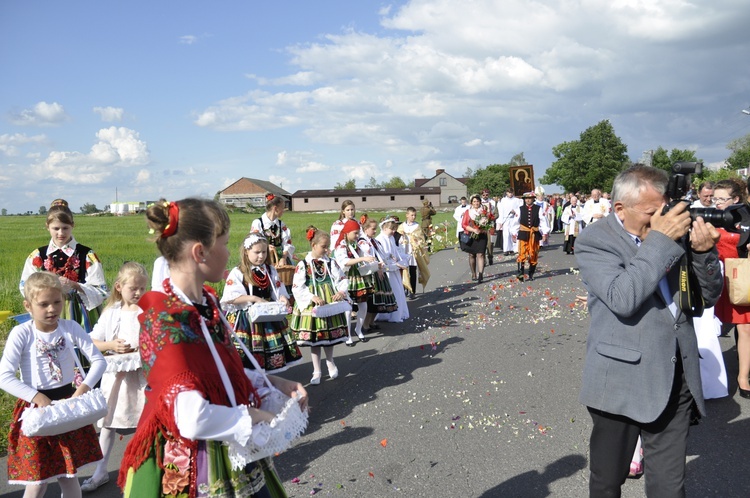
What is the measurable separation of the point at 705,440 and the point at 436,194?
97.5 metres

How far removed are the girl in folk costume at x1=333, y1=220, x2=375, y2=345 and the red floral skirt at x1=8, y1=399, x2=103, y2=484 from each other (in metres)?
5.61

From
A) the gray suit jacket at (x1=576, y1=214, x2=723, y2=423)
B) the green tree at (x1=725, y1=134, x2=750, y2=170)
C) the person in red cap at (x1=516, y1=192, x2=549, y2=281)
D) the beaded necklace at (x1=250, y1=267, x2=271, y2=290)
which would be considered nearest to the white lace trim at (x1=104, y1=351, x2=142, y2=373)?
the beaded necklace at (x1=250, y1=267, x2=271, y2=290)

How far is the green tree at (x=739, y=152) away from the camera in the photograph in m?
83.4

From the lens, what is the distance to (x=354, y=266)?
9.42 meters

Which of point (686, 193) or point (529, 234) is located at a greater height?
point (686, 193)

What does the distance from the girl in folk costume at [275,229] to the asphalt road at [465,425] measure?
1750mm

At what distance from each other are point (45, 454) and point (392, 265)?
7421 mm

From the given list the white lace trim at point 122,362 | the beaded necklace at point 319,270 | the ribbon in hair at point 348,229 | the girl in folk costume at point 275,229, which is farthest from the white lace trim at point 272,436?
the ribbon in hair at point 348,229

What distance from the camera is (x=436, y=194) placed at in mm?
101250

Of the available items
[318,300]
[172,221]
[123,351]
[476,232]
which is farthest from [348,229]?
[172,221]

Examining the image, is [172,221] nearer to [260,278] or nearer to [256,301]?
[256,301]

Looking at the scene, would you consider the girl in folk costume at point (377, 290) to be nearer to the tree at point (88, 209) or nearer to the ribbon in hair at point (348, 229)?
the ribbon in hair at point (348, 229)

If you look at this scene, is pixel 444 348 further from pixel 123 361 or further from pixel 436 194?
pixel 436 194

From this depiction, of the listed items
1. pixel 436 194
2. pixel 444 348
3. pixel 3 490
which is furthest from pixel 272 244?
pixel 436 194
